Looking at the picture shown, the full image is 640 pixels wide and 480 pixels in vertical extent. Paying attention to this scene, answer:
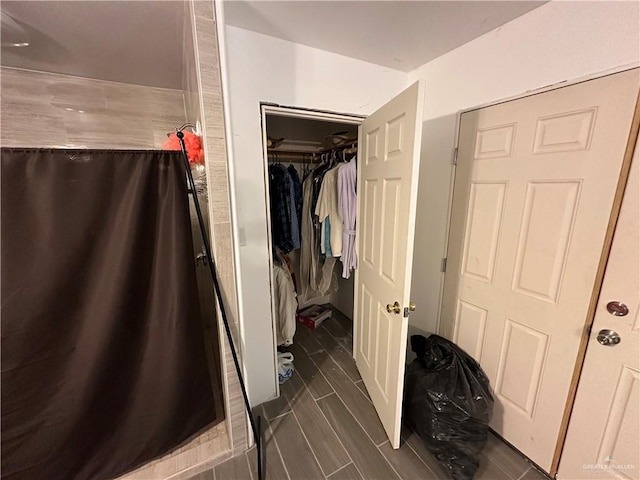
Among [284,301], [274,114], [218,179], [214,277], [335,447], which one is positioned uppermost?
[274,114]

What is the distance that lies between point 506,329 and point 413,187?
0.99 m

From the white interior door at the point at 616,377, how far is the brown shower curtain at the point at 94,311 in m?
1.86

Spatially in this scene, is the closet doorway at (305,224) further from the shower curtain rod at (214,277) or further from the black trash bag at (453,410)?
the black trash bag at (453,410)

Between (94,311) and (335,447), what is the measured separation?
4.74 ft

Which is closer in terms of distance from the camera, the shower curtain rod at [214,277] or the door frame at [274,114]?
the shower curtain rod at [214,277]

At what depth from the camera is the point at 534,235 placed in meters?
1.20

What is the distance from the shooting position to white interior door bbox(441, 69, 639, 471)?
1003 mm

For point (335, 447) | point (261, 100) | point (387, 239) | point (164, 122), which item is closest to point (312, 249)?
point (387, 239)

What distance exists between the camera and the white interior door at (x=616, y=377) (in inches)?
36.9

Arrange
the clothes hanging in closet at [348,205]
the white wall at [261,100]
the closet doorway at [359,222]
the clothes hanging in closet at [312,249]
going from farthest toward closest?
the clothes hanging in closet at [312,249] → the clothes hanging in closet at [348,205] → the white wall at [261,100] → the closet doorway at [359,222]

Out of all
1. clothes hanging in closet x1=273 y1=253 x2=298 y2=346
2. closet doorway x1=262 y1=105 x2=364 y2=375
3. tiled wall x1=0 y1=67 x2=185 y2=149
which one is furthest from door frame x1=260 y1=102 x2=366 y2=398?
tiled wall x1=0 y1=67 x2=185 y2=149

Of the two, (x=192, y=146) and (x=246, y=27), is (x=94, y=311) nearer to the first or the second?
(x=192, y=146)

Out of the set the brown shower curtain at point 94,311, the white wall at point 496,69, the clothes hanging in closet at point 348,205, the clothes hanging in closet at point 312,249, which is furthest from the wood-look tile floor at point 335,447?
the clothes hanging in closet at point 348,205

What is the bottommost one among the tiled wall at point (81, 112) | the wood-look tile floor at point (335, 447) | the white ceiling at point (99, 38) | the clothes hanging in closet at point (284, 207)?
the wood-look tile floor at point (335, 447)
